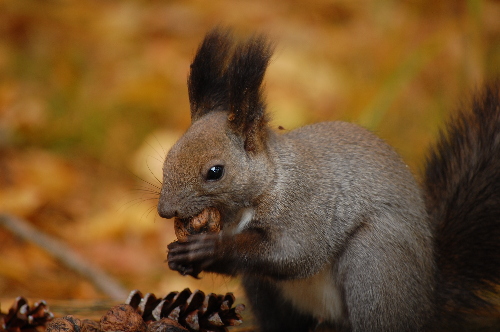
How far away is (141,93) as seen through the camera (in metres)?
3.98

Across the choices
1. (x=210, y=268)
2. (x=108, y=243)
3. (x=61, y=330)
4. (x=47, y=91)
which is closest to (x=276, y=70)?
(x=47, y=91)

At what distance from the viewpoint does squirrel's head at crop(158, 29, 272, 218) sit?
166cm

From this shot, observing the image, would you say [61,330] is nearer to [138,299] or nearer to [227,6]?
[138,299]

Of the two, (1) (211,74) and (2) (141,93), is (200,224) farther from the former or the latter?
(2) (141,93)

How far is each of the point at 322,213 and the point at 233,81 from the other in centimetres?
44

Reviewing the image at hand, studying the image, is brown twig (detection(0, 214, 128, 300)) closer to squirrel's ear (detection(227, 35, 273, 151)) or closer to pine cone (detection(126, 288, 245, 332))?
pine cone (detection(126, 288, 245, 332))

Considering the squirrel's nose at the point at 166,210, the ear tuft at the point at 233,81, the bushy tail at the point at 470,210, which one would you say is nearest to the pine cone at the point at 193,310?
the squirrel's nose at the point at 166,210

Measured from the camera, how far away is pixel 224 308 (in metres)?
1.70

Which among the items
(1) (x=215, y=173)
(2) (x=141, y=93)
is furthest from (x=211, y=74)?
(2) (x=141, y=93)

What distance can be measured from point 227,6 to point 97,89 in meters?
1.53

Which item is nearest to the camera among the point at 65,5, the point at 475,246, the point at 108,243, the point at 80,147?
the point at 475,246

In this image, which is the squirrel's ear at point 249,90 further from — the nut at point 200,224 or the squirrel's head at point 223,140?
the nut at point 200,224

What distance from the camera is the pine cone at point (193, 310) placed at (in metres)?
1.68

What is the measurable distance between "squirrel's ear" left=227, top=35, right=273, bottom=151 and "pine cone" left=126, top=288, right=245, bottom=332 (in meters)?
0.41
